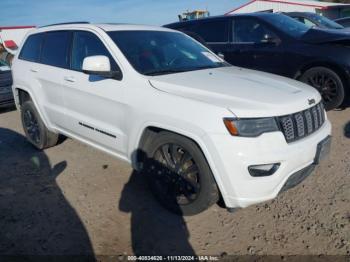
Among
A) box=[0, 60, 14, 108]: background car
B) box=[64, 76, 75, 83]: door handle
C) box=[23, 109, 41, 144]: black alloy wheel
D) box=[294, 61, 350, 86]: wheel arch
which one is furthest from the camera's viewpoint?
box=[0, 60, 14, 108]: background car

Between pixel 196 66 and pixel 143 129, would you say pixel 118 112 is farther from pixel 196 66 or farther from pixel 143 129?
pixel 196 66

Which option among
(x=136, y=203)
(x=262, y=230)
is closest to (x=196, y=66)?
(x=136, y=203)

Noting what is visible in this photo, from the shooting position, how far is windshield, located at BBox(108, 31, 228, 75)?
361 cm

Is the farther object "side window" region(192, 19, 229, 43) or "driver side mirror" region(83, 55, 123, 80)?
"side window" region(192, 19, 229, 43)

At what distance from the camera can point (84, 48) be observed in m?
4.10

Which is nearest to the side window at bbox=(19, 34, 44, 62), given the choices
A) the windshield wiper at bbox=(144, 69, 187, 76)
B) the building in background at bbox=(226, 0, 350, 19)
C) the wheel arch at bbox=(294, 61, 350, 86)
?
the windshield wiper at bbox=(144, 69, 187, 76)

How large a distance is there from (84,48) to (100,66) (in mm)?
892

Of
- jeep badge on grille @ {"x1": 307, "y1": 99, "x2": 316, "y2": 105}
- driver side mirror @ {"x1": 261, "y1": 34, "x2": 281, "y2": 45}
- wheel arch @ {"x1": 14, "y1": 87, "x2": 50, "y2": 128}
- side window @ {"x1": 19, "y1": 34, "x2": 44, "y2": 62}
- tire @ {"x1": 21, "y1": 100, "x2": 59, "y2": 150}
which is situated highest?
side window @ {"x1": 19, "y1": 34, "x2": 44, "y2": 62}

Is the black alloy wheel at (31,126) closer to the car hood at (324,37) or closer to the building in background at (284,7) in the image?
the car hood at (324,37)

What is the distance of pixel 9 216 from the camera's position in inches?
137

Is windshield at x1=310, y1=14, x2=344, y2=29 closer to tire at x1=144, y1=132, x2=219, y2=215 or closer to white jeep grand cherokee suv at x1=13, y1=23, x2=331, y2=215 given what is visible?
white jeep grand cherokee suv at x1=13, y1=23, x2=331, y2=215

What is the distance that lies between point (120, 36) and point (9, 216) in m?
2.21

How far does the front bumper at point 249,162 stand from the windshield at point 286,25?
401cm

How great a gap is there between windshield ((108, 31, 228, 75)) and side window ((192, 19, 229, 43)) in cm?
272
